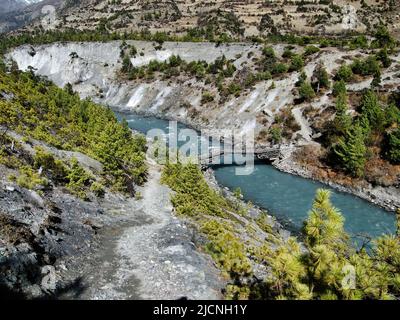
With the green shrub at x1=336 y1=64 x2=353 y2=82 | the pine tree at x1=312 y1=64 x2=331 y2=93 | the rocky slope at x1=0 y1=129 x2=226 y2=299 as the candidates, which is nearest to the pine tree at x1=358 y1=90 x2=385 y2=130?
the pine tree at x1=312 y1=64 x2=331 y2=93

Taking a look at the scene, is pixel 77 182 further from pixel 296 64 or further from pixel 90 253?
pixel 296 64

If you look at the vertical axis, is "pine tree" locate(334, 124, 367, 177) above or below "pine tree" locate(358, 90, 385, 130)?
below

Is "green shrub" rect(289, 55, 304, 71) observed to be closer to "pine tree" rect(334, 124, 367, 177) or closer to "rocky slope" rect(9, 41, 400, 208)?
"rocky slope" rect(9, 41, 400, 208)

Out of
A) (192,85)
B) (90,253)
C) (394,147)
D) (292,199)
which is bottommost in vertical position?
(292,199)

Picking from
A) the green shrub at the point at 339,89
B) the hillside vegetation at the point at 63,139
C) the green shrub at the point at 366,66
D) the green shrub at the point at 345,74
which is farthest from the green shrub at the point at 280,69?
the hillside vegetation at the point at 63,139

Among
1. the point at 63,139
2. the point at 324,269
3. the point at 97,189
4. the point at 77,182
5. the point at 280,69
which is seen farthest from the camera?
the point at 280,69

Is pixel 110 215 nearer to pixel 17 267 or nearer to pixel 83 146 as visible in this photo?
pixel 17 267

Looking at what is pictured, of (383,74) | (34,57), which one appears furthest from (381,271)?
(34,57)

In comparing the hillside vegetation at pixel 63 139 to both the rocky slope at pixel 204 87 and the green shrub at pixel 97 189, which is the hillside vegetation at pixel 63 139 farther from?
the rocky slope at pixel 204 87

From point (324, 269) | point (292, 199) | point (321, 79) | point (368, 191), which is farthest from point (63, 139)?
point (321, 79)

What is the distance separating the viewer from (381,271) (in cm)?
1533

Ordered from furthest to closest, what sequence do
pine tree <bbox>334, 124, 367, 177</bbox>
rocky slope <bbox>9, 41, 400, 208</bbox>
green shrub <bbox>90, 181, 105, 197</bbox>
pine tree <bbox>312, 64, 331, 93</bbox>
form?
pine tree <bbox>312, 64, 331, 93</bbox> < rocky slope <bbox>9, 41, 400, 208</bbox> < pine tree <bbox>334, 124, 367, 177</bbox> < green shrub <bbox>90, 181, 105, 197</bbox>
